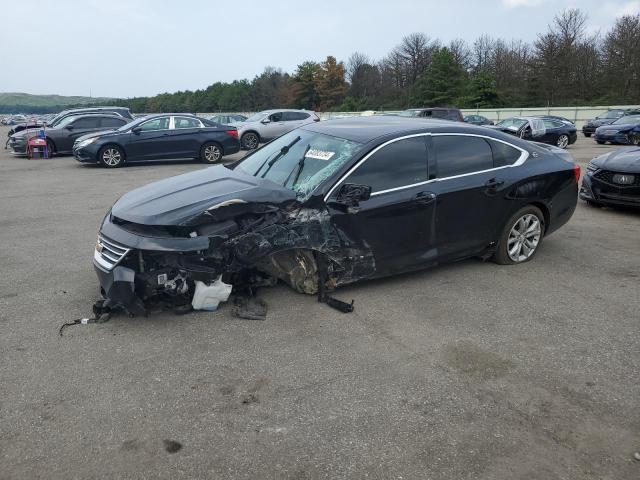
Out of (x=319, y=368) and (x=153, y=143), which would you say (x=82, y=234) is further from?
(x=153, y=143)

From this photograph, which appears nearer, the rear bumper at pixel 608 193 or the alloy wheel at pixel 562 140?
the rear bumper at pixel 608 193

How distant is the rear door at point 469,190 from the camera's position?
5023mm

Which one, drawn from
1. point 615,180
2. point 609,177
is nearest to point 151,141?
point 609,177

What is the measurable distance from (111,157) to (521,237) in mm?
13061

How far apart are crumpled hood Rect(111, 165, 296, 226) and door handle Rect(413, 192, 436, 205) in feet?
3.90

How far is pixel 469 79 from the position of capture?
6388cm

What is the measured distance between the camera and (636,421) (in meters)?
2.98

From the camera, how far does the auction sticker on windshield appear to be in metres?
4.84

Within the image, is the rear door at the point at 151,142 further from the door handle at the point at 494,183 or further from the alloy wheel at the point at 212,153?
the door handle at the point at 494,183

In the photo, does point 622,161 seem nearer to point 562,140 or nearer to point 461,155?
point 461,155

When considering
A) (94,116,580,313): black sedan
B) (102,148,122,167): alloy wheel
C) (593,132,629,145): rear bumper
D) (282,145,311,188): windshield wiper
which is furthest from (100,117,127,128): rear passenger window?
(593,132,629,145): rear bumper

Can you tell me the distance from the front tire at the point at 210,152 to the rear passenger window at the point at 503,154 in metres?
12.2

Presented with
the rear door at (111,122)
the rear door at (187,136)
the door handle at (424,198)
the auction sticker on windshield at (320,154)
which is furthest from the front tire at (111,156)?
the door handle at (424,198)

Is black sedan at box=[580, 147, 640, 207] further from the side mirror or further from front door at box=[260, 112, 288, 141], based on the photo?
front door at box=[260, 112, 288, 141]
